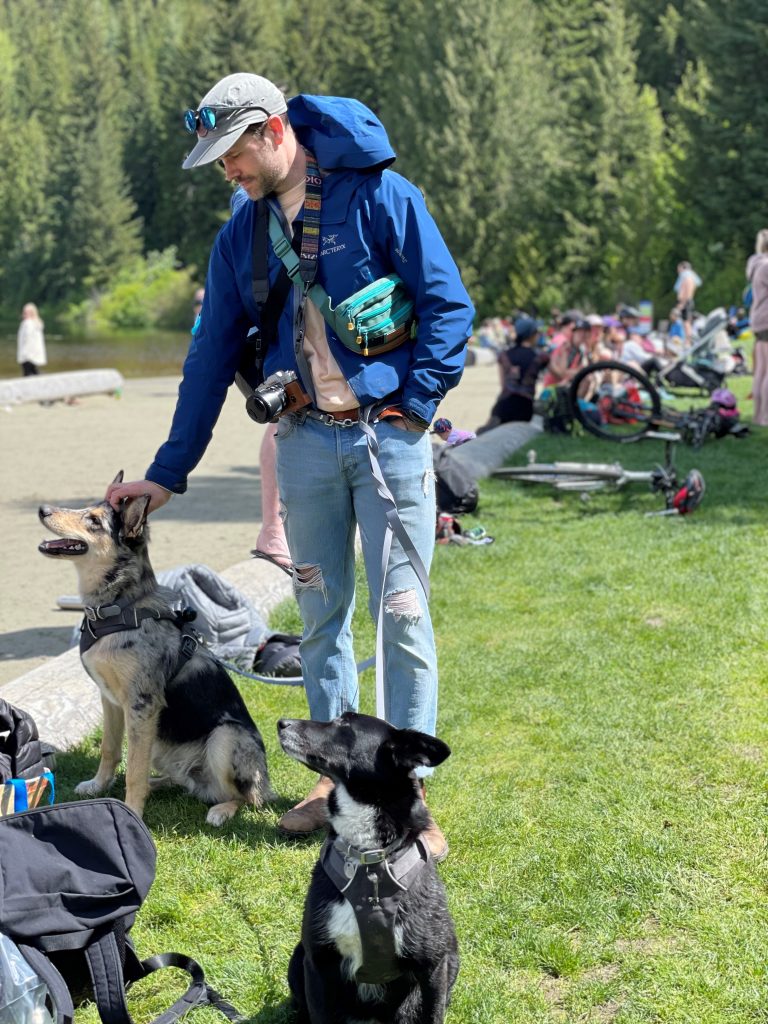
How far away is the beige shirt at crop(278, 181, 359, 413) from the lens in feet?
12.6

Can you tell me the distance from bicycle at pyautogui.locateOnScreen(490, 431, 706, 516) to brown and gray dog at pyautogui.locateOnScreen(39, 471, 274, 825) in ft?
19.4

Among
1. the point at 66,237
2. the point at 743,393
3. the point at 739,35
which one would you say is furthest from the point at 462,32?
the point at 743,393

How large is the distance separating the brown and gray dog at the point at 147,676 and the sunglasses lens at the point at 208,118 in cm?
147

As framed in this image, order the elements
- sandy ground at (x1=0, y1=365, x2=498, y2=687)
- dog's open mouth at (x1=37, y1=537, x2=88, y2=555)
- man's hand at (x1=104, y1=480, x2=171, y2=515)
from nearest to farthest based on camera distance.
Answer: man's hand at (x1=104, y1=480, x2=171, y2=515), dog's open mouth at (x1=37, y1=537, x2=88, y2=555), sandy ground at (x1=0, y1=365, x2=498, y2=687)

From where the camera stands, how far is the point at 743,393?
19.7 metres

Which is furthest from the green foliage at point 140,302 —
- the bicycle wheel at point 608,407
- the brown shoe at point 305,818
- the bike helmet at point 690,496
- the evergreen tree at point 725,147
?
the brown shoe at point 305,818

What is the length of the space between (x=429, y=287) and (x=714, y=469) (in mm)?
8522

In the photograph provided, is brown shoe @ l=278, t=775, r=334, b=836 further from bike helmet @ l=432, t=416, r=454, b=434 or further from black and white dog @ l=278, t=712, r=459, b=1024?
bike helmet @ l=432, t=416, r=454, b=434

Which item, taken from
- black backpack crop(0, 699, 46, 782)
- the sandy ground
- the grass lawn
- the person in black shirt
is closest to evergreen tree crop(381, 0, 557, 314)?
the sandy ground

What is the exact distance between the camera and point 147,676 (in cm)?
441

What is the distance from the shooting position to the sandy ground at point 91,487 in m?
7.33

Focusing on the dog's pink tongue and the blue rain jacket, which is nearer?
the blue rain jacket

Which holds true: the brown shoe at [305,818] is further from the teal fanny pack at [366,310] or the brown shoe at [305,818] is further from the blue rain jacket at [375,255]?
the teal fanny pack at [366,310]

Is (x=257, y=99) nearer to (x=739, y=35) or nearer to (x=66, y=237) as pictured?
(x=739, y=35)
